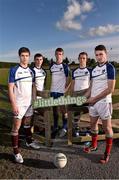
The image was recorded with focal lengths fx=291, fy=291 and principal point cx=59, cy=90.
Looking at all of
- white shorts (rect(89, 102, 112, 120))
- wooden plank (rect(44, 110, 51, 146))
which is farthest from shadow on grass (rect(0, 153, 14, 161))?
white shorts (rect(89, 102, 112, 120))

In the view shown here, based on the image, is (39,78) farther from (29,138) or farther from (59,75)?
(29,138)

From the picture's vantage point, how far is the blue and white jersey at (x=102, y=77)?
5.31m

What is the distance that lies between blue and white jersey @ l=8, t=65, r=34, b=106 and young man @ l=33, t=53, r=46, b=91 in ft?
3.35

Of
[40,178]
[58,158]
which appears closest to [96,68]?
[58,158]

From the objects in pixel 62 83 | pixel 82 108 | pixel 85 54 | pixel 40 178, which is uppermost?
pixel 85 54

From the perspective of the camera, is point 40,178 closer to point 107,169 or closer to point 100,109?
point 107,169

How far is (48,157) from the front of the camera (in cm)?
576

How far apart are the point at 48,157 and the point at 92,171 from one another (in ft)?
3.43

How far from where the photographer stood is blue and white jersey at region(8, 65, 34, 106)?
536 cm

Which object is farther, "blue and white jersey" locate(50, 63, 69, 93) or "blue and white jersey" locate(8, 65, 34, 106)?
"blue and white jersey" locate(50, 63, 69, 93)

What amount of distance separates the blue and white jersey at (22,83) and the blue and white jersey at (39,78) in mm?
1013

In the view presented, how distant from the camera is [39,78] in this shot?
21.9 feet

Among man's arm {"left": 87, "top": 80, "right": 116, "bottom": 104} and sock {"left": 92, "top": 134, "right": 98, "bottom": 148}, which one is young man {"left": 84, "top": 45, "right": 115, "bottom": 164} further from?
sock {"left": 92, "top": 134, "right": 98, "bottom": 148}

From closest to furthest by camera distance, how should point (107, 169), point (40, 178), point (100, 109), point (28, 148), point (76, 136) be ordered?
point (40, 178)
point (107, 169)
point (100, 109)
point (28, 148)
point (76, 136)
